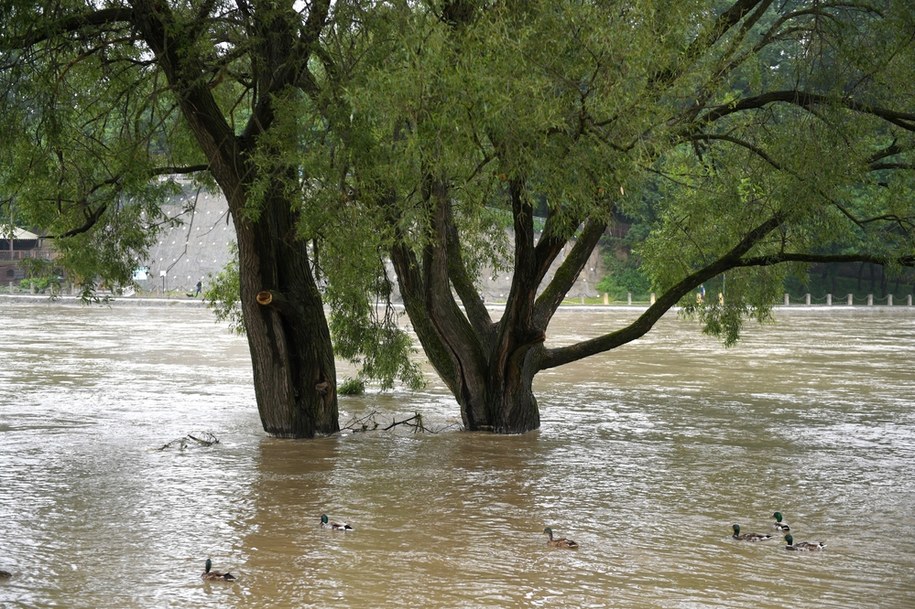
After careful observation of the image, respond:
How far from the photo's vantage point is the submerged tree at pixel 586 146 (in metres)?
11.9

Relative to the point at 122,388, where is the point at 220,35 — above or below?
above

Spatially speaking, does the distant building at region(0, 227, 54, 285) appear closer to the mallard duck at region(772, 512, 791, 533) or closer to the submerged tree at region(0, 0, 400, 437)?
the submerged tree at region(0, 0, 400, 437)

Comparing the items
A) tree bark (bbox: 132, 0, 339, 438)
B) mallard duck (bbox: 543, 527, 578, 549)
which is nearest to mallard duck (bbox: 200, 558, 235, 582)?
mallard duck (bbox: 543, 527, 578, 549)

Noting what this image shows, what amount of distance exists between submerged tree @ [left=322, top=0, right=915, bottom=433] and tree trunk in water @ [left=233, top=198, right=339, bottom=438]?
155 centimetres

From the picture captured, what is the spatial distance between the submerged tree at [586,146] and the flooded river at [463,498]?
7.18 feet

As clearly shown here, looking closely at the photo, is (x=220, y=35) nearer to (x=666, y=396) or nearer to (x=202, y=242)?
(x=666, y=396)

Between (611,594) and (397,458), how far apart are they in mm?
6970

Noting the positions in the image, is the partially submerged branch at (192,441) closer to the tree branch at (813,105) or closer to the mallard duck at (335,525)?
the mallard duck at (335,525)

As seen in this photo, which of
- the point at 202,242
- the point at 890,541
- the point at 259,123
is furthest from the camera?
the point at 202,242

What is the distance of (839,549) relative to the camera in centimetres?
1098

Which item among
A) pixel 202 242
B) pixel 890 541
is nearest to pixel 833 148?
pixel 890 541

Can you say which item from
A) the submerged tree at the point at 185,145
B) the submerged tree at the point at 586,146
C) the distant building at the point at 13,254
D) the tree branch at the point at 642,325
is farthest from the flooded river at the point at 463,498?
the distant building at the point at 13,254

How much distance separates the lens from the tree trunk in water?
16906 mm

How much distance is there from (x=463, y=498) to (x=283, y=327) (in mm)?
4940
